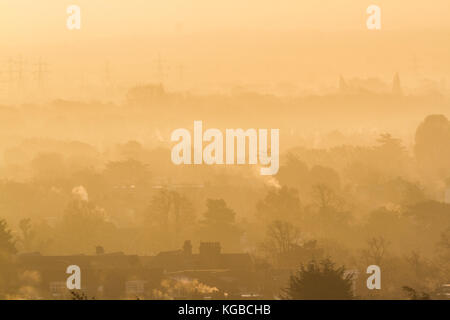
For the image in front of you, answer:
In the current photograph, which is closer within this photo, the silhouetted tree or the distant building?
the distant building

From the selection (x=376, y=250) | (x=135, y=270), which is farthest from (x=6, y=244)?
(x=376, y=250)

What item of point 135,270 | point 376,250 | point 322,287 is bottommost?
point 322,287

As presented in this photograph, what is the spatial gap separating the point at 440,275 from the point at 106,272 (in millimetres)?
21467

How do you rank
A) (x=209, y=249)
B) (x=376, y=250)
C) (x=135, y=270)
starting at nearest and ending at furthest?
(x=135, y=270) < (x=209, y=249) < (x=376, y=250)

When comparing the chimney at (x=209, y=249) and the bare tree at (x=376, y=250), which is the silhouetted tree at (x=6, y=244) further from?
the bare tree at (x=376, y=250)

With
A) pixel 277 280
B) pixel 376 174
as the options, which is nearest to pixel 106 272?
pixel 277 280

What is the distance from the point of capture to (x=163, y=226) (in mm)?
66938
